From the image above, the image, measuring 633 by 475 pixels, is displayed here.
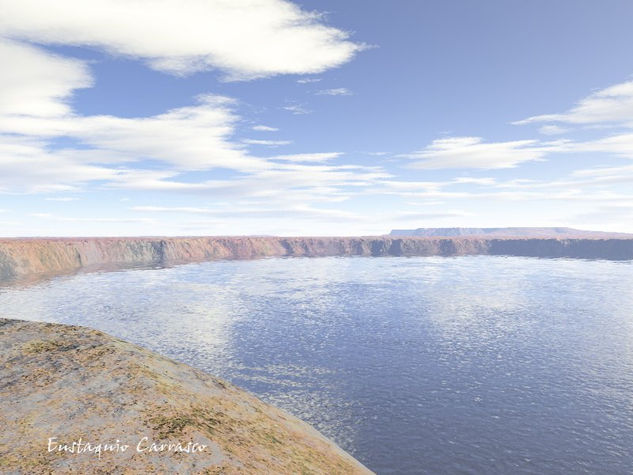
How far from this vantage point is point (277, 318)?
70.7 metres

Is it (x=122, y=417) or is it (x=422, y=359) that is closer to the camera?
(x=122, y=417)

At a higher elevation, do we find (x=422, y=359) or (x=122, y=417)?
(x=122, y=417)

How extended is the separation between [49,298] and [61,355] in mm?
95926

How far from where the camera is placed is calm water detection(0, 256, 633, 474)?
27031 mm

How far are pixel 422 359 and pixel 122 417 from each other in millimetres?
41635

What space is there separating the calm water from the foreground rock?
1518 cm

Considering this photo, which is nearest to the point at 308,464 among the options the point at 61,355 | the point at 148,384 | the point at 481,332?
the point at 148,384

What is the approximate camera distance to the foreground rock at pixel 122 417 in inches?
328

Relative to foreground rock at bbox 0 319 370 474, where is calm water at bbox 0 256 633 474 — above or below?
below

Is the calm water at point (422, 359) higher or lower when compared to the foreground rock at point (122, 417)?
lower

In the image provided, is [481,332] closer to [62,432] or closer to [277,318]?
[277,318]

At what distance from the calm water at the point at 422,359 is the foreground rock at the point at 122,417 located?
1518 cm

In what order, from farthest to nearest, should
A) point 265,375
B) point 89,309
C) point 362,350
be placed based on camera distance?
point 89,309 → point 362,350 → point 265,375

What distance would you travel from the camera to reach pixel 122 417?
9680mm
